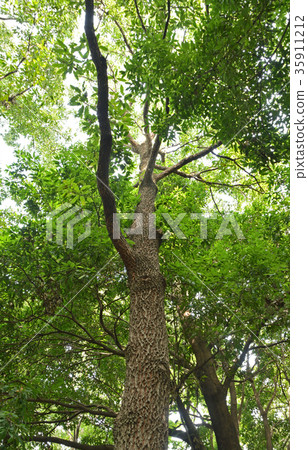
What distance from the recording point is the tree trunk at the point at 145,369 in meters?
2.98

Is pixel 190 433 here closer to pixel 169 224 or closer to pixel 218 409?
pixel 218 409

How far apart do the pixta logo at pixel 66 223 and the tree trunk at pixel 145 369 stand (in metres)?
0.99

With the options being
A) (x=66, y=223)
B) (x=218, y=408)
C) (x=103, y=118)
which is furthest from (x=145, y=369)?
(x=218, y=408)

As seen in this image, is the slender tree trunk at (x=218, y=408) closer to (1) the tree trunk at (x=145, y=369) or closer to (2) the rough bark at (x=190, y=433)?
(2) the rough bark at (x=190, y=433)

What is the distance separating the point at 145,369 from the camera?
3.45 m

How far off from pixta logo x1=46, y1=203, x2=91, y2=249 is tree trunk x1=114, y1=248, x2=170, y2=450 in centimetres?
99

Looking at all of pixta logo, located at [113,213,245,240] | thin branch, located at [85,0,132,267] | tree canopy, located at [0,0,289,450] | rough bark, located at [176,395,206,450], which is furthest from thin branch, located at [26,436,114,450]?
pixta logo, located at [113,213,245,240]

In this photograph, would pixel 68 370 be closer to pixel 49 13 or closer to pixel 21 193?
pixel 21 193

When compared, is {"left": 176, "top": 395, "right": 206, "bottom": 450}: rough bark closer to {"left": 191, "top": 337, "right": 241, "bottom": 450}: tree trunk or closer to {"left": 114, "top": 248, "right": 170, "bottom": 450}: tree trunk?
{"left": 191, "top": 337, "right": 241, "bottom": 450}: tree trunk

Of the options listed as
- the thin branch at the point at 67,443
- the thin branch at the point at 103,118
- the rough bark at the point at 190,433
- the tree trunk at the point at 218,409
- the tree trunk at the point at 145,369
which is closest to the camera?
the tree trunk at the point at 145,369

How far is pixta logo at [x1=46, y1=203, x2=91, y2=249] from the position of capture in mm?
4715

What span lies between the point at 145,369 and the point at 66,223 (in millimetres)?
2527

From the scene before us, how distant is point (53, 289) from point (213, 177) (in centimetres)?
604

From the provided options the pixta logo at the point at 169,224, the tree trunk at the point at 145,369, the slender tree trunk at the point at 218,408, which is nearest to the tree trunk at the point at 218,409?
the slender tree trunk at the point at 218,408
